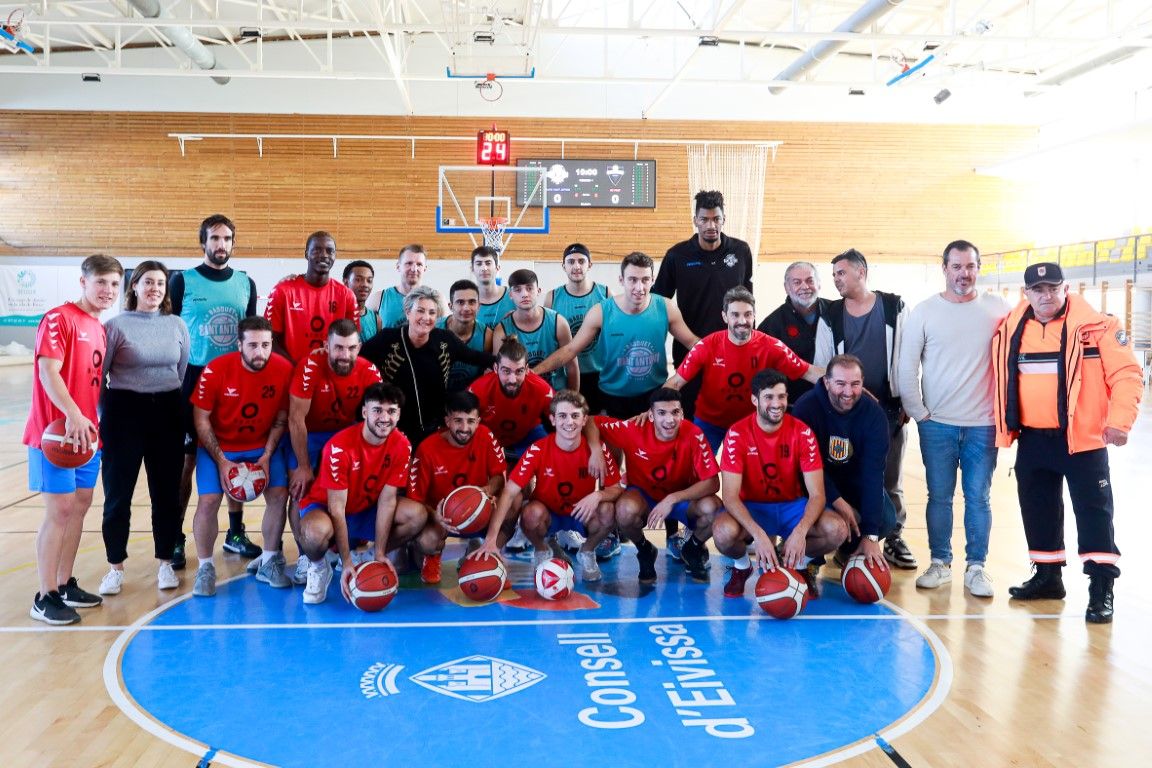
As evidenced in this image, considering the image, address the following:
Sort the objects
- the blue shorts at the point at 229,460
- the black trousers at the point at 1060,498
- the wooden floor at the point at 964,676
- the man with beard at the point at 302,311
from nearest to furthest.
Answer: the wooden floor at the point at 964,676
the black trousers at the point at 1060,498
the blue shorts at the point at 229,460
the man with beard at the point at 302,311

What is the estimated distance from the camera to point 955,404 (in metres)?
4.88

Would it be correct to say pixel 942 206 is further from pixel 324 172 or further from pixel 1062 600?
pixel 1062 600

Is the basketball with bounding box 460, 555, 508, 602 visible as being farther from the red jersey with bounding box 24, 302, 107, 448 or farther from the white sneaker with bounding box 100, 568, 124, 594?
the red jersey with bounding box 24, 302, 107, 448

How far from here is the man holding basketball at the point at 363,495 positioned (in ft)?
14.9

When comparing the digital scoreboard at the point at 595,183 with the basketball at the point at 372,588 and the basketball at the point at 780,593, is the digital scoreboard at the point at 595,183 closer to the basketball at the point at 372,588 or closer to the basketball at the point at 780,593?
the basketball at the point at 372,588

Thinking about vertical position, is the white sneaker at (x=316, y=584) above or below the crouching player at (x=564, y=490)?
below

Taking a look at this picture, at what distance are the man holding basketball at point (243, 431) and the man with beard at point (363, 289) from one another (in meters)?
0.96

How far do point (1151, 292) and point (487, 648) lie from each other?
1781cm

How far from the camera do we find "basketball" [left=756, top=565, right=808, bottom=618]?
4297mm

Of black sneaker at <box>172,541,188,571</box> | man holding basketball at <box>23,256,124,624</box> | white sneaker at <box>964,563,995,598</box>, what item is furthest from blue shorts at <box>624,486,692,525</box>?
man holding basketball at <box>23,256,124,624</box>

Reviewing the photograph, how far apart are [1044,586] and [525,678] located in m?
3.02

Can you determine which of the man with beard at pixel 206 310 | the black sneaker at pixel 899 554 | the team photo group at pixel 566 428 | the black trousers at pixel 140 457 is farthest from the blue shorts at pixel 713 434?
the black trousers at pixel 140 457

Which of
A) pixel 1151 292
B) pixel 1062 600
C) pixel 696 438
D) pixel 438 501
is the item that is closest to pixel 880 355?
pixel 696 438

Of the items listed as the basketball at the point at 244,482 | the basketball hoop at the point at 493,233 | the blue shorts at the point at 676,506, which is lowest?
the blue shorts at the point at 676,506
